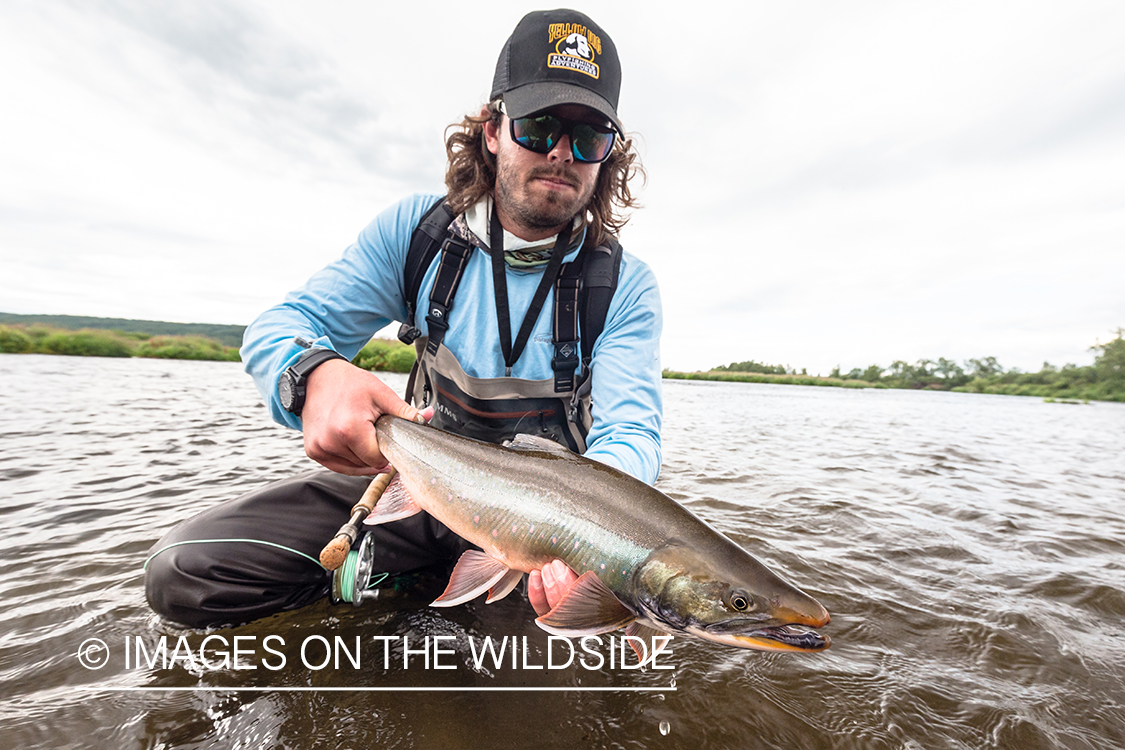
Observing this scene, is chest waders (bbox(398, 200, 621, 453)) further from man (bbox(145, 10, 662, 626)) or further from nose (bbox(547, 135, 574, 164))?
nose (bbox(547, 135, 574, 164))

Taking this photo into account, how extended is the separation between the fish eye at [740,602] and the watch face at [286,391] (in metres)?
1.95

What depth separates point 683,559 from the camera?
1623mm

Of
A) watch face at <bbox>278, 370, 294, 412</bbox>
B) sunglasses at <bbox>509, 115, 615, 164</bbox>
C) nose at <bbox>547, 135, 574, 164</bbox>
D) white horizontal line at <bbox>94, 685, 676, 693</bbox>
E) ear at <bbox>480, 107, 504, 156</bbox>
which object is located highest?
ear at <bbox>480, 107, 504, 156</bbox>

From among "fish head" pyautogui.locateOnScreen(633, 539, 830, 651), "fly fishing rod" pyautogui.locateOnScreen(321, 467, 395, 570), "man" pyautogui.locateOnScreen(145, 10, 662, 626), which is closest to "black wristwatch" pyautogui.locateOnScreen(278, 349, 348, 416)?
"man" pyautogui.locateOnScreen(145, 10, 662, 626)

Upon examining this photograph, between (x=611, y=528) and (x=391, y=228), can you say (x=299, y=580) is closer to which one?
(x=611, y=528)

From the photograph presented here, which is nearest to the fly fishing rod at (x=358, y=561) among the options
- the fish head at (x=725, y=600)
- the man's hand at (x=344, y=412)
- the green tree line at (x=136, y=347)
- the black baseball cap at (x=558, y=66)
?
the man's hand at (x=344, y=412)

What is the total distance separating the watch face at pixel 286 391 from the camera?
213 cm

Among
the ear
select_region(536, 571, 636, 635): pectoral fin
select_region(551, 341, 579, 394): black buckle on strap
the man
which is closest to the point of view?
select_region(536, 571, 636, 635): pectoral fin

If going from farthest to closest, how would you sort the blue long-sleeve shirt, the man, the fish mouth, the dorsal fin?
the blue long-sleeve shirt
the man
the dorsal fin
the fish mouth

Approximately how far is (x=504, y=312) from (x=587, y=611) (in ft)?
6.09

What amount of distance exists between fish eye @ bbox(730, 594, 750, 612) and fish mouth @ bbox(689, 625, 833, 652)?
0.07 m

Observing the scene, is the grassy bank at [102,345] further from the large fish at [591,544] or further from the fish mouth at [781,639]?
the fish mouth at [781,639]

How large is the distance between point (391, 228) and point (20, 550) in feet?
11.4

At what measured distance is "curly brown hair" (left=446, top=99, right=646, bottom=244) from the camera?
325cm
